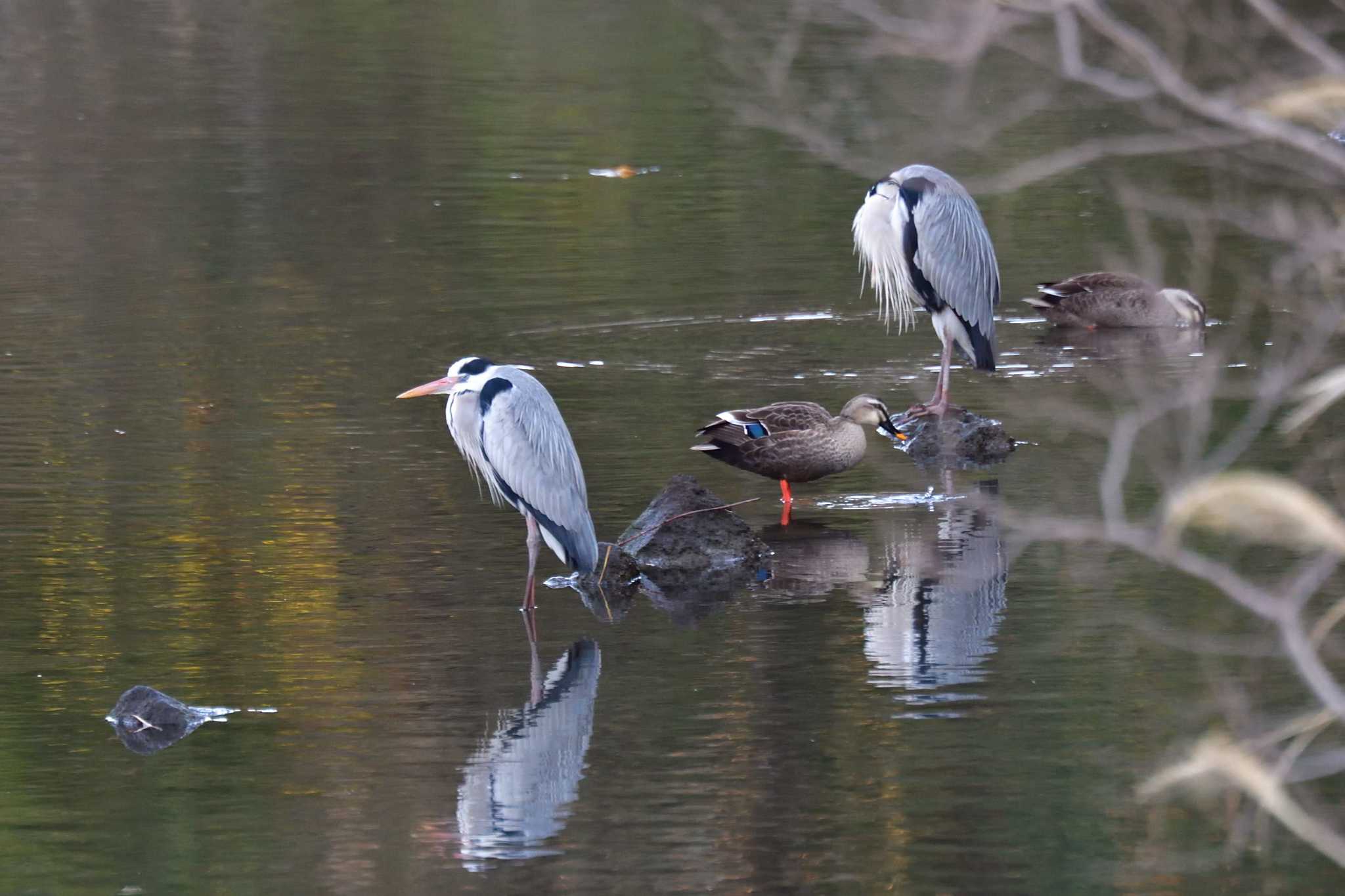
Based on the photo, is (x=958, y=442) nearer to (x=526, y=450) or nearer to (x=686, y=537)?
(x=686, y=537)

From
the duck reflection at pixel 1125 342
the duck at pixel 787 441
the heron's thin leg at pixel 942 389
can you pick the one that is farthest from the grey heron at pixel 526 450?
the duck reflection at pixel 1125 342

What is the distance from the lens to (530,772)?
7.55 m

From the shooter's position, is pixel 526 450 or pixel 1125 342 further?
pixel 1125 342

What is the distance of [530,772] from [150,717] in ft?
4.97

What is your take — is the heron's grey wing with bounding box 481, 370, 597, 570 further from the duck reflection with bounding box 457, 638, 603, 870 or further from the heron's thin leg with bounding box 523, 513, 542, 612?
the duck reflection with bounding box 457, 638, 603, 870

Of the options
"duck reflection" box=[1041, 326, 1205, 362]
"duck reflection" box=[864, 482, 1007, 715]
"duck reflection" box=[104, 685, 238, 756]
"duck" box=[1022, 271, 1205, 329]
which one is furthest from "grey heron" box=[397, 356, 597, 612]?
"duck" box=[1022, 271, 1205, 329]

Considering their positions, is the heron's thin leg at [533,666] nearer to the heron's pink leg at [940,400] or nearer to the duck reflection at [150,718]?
the duck reflection at [150,718]

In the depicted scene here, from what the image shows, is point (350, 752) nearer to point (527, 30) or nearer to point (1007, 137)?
point (1007, 137)

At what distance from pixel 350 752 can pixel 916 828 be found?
2.07 meters

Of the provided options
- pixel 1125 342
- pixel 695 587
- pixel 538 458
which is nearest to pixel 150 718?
pixel 538 458

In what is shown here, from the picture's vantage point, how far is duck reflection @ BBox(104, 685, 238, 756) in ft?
26.1

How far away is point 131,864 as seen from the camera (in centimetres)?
682

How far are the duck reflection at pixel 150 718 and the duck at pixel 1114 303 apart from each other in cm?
919

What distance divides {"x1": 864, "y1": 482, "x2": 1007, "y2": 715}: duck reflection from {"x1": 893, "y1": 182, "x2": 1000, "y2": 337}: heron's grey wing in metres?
2.96
